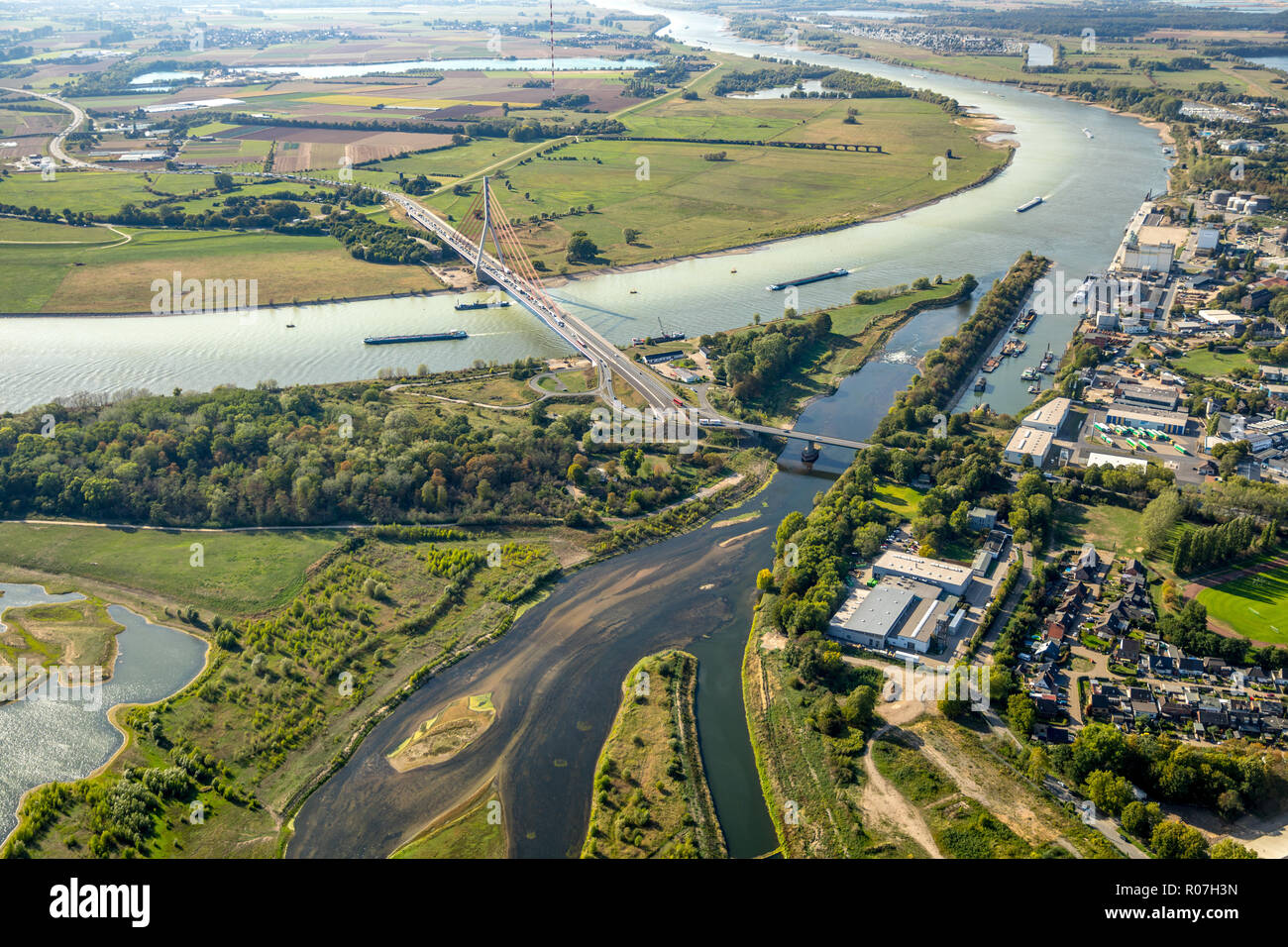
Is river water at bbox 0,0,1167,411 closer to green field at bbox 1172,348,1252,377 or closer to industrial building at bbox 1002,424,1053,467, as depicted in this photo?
industrial building at bbox 1002,424,1053,467

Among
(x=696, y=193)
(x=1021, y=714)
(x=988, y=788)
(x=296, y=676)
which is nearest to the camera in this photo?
(x=988, y=788)

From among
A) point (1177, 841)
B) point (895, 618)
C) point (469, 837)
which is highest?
point (895, 618)

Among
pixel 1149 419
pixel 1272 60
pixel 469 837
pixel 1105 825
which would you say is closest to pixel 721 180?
pixel 1149 419

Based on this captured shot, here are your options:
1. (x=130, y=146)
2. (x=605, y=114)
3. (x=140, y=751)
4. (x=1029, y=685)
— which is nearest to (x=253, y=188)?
(x=130, y=146)

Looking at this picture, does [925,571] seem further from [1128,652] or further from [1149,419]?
[1149,419]

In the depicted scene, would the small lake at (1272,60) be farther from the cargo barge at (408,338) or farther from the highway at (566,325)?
the cargo barge at (408,338)

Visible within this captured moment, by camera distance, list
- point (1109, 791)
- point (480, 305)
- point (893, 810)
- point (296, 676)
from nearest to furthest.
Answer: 1. point (1109, 791)
2. point (893, 810)
3. point (296, 676)
4. point (480, 305)

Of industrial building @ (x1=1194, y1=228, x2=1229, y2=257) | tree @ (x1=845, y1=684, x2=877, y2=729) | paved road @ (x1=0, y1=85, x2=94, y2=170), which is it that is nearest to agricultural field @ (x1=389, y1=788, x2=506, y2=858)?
tree @ (x1=845, y1=684, x2=877, y2=729)
